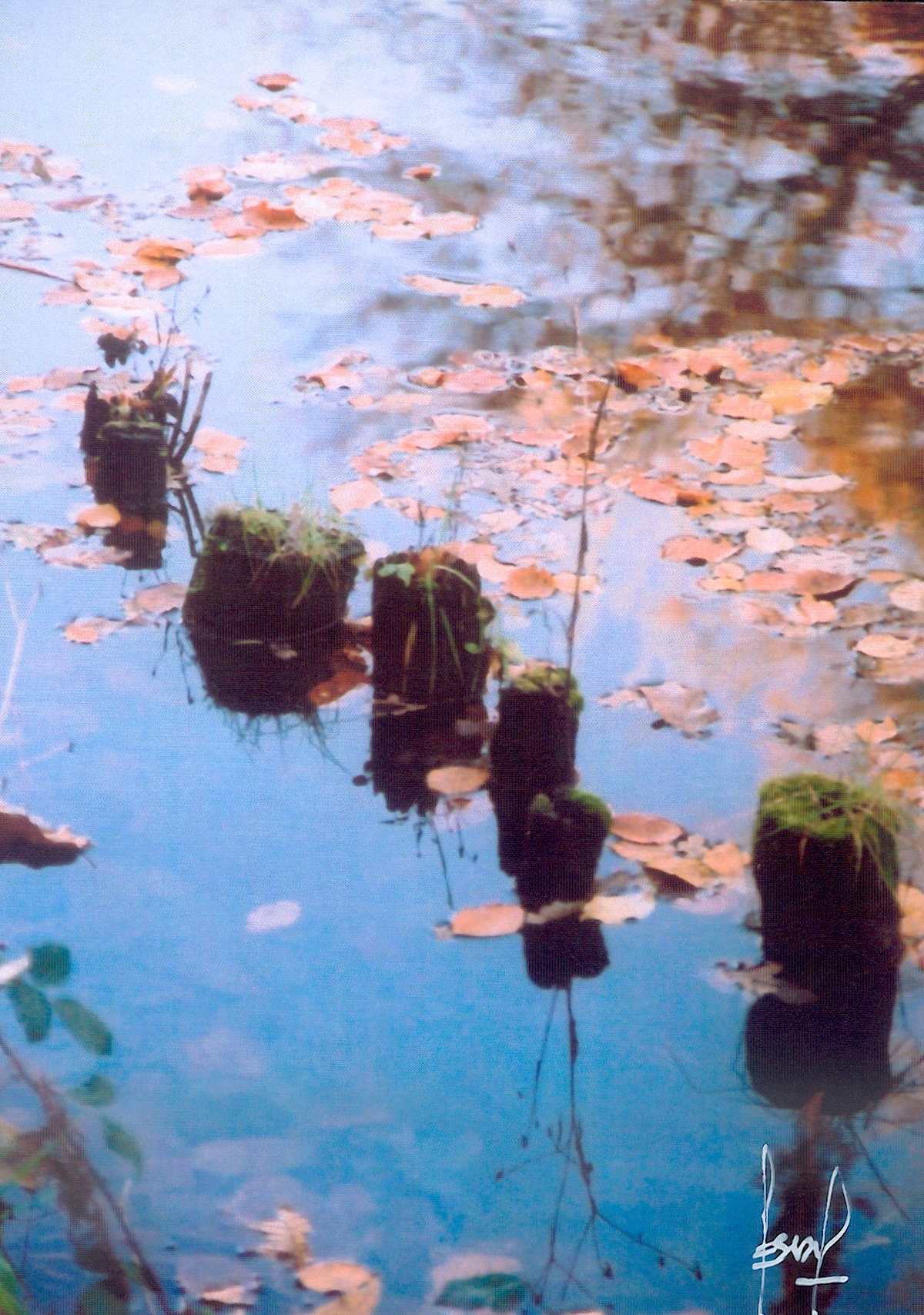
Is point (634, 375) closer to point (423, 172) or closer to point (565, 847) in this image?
point (423, 172)

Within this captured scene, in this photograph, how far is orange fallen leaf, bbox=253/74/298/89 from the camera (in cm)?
668

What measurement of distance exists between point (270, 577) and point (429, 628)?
43cm

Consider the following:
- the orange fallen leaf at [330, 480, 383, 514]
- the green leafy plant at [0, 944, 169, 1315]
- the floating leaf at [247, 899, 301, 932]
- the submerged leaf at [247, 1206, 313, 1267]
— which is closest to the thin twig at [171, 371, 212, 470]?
the orange fallen leaf at [330, 480, 383, 514]

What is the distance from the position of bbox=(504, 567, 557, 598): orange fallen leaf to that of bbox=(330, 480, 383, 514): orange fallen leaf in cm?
51

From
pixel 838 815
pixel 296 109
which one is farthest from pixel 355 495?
pixel 296 109

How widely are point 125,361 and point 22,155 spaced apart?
2383mm

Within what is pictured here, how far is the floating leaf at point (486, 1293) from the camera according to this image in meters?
1.70

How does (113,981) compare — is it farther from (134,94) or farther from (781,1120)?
(134,94)

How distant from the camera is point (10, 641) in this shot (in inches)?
117

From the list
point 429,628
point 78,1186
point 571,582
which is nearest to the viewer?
point 78,1186

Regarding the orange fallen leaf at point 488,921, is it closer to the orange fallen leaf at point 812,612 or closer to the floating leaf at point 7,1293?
the floating leaf at point 7,1293

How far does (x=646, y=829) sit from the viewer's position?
250cm

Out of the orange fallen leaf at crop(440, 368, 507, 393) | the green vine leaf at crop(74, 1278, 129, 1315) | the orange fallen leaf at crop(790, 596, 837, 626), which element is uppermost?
the orange fallen leaf at crop(440, 368, 507, 393)
